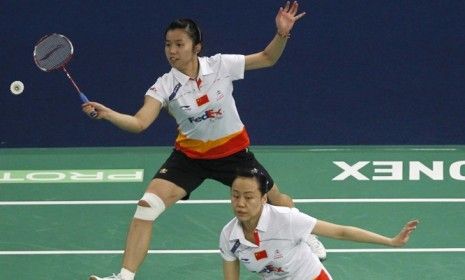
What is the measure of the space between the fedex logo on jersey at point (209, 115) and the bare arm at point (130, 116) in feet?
0.89

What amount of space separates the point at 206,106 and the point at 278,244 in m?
1.44

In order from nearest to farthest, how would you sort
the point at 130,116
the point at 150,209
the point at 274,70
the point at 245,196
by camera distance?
the point at 245,196 < the point at 130,116 < the point at 150,209 < the point at 274,70

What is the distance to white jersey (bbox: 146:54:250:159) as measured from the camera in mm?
7574

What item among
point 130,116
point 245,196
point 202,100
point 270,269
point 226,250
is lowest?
point 270,269

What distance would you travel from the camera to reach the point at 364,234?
629 centimetres

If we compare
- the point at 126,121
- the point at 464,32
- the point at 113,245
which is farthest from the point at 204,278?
the point at 464,32

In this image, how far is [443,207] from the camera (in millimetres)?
9281

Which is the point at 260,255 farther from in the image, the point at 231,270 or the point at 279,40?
the point at 279,40

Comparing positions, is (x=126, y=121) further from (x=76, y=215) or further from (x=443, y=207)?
(x=443, y=207)

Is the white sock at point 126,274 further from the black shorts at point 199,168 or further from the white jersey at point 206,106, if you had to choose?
the white jersey at point 206,106

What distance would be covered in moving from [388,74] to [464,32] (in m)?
0.77

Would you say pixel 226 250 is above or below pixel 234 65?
below

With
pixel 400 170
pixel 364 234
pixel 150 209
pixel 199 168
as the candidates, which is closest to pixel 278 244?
pixel 364 234

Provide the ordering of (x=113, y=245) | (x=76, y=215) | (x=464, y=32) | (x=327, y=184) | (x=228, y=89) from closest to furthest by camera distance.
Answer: (x=228, y=89), (x=113, y=245), (x=76, y=215), (x=327, y=184), (x=464, y=32)
